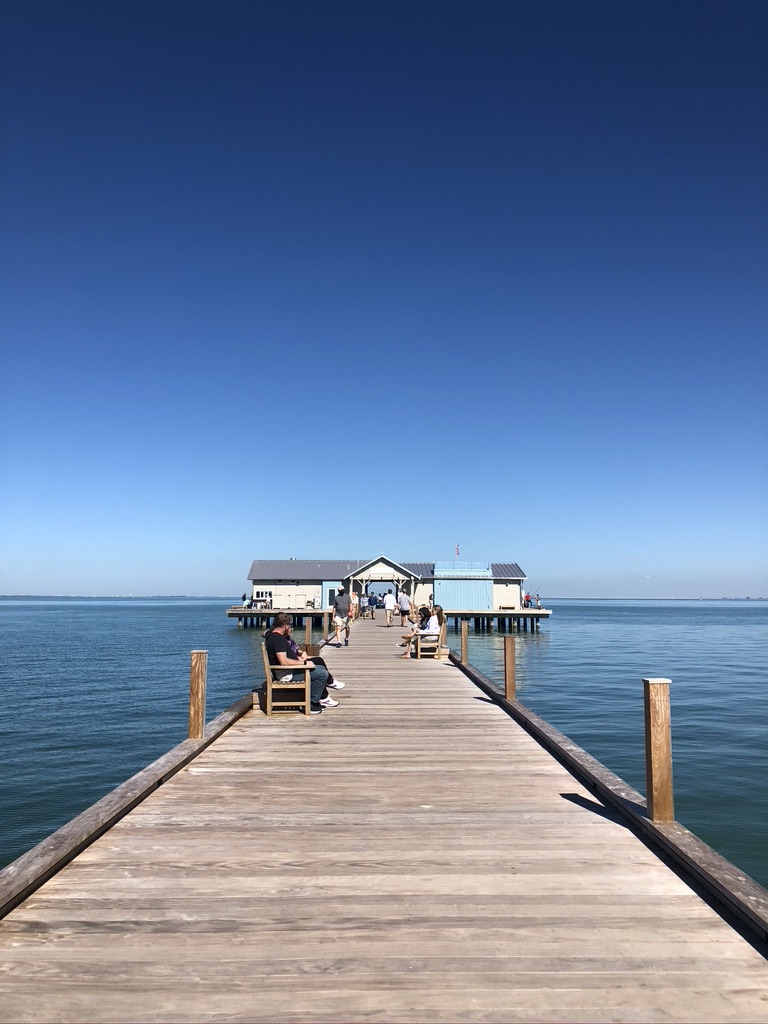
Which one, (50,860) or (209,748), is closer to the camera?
(50,860)

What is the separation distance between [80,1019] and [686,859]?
3484 mm

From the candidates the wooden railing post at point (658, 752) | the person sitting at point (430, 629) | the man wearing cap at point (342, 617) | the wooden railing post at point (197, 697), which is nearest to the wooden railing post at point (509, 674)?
the wooden railing post at point (197, 697)

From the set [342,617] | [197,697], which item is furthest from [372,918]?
[342,617]

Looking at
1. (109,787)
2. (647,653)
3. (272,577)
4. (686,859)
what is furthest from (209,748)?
(272,577)

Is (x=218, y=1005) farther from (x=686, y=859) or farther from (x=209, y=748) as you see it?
(x=209, y=748)

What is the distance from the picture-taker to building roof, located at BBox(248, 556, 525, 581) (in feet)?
182

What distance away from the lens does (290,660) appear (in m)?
9.41

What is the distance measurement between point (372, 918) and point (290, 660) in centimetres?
610

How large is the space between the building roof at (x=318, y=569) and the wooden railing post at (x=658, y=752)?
4975 cm

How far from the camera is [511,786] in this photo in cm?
593

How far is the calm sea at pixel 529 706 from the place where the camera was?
10977 mm

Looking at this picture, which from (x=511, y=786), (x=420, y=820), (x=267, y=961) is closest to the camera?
(x=267, y=961)

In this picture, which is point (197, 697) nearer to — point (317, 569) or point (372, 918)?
point (372, 918)

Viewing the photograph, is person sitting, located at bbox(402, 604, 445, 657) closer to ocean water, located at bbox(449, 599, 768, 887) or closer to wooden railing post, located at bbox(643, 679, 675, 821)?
ocean water, located at bbox(449, 599, 768, 887)
